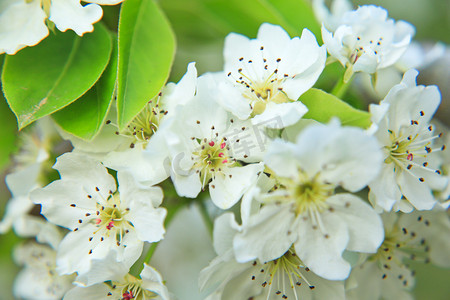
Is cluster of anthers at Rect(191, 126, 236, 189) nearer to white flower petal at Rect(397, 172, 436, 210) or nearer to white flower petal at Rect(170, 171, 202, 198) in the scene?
white flower petal at Rect(170, 171, 202, 198)

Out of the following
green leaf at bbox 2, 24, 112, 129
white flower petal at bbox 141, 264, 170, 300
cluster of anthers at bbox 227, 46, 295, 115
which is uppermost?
cluster of anthers at bbox 227, 46, 295, 115

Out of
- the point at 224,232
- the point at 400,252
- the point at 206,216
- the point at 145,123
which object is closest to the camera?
the point at 224,232

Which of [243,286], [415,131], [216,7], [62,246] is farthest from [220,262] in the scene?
[216,7]

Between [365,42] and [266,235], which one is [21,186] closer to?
[266,235]

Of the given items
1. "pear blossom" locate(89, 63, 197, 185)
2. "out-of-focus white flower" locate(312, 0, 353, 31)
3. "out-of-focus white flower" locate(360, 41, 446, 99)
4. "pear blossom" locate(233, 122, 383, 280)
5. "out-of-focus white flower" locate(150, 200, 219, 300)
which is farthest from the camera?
"out-of-focus white flower" locate(150, 200, 219, 300)

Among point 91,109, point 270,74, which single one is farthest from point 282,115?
point 91,109

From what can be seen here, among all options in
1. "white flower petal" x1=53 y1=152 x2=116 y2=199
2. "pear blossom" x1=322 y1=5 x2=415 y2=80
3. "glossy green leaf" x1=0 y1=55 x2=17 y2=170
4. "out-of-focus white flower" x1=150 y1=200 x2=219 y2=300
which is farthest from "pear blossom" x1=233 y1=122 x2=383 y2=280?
"out-of-focus white flower" x1=150 y1=200 x2=219 y2=300

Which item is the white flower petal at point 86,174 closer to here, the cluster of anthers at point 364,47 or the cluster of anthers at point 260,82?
the cluster of anthers at point 260,82
